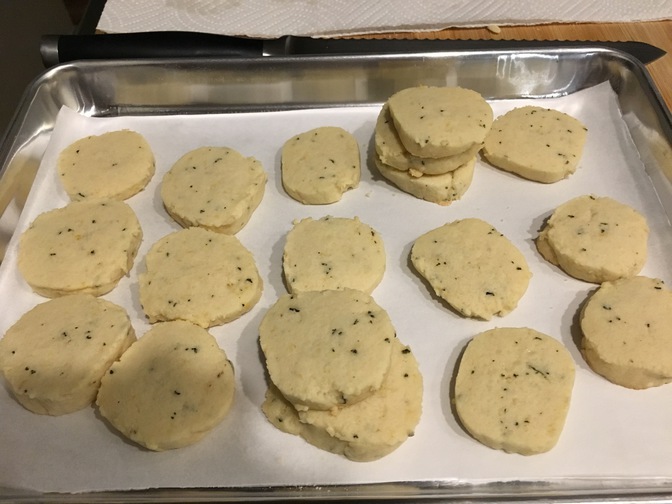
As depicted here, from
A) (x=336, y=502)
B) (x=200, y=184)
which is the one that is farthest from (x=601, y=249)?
(x=200, y=184)

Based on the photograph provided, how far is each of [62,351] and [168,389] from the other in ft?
0.95

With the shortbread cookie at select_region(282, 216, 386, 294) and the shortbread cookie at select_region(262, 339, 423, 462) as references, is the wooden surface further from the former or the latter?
the shortbread cookie at select_region(262, 339, 423, 462)

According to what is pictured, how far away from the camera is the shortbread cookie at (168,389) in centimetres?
122

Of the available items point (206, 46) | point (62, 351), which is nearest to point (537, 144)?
point (206, 46)

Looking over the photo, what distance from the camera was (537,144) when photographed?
5.58 feet

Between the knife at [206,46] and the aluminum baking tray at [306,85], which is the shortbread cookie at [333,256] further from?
the knife at [206,46]

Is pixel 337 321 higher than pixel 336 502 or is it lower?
higher

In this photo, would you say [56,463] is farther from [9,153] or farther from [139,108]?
[139,108]

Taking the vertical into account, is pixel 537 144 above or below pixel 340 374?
above

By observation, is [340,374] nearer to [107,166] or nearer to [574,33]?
[107,166]

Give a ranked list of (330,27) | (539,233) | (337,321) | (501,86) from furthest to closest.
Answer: (330,27), (501,86), (539,233), (337,321)

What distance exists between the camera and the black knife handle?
1.98 m

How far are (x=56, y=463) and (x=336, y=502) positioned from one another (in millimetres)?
638

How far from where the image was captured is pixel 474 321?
1434mm
